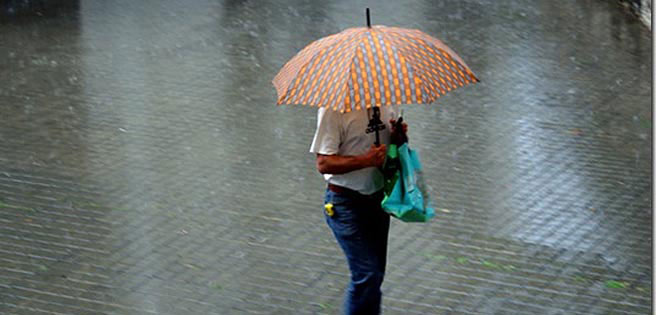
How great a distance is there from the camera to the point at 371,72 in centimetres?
480

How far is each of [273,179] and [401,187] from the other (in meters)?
3.39

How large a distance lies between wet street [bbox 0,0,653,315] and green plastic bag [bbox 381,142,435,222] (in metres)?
1.26

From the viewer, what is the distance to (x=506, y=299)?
20.8 feet

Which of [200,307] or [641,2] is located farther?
[641,2]

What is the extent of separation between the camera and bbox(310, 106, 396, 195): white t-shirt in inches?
198

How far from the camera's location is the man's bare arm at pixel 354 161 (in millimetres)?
4988

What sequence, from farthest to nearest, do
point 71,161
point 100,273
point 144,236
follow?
point 71,161 < point 144,236 < point 100,273

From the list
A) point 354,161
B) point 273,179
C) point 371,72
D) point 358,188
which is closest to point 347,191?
point 358,188

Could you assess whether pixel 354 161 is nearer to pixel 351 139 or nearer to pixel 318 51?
pixel 351 139

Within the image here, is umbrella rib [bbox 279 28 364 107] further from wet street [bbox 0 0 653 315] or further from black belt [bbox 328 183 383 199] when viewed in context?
wet street [bbox 0 0 653 315]

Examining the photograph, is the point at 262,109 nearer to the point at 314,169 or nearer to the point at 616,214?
the point at 314,169

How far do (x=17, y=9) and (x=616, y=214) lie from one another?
1017cm

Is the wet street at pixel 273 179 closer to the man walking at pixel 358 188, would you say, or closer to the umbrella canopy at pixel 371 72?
the man walking at pixel 358 188

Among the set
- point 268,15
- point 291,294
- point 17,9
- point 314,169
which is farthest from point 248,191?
point 17,9
